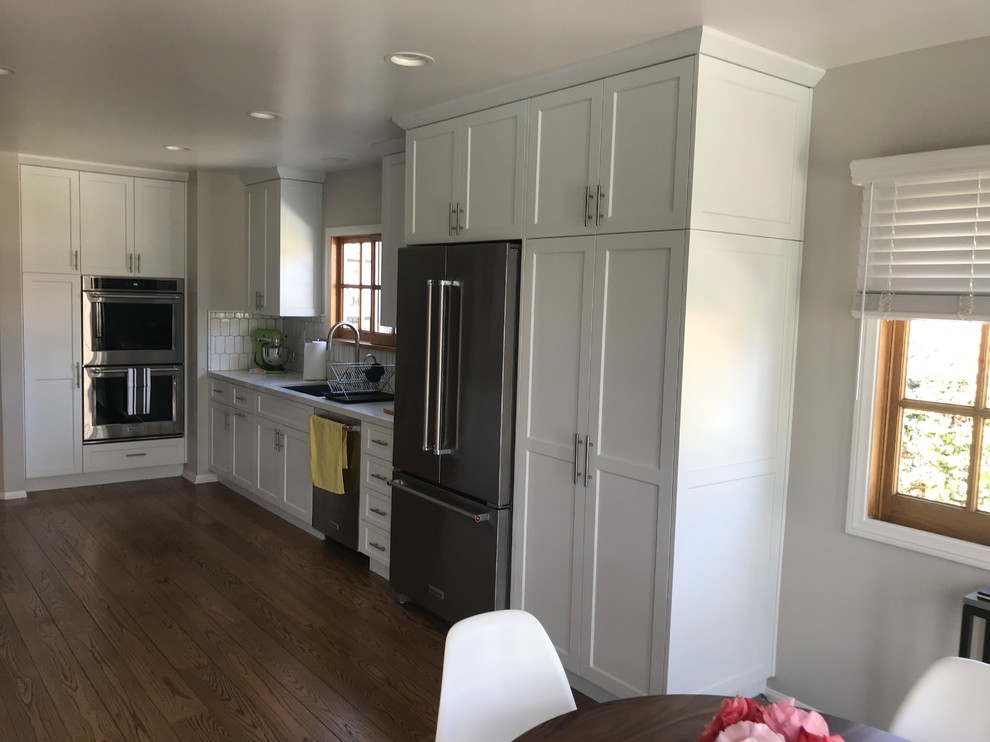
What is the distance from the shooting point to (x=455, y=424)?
11.2 ft

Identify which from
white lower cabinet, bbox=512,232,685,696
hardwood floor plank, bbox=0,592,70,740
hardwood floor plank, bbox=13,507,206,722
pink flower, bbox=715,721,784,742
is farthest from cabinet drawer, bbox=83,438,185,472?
pink flower, bbox=715,721,784,742

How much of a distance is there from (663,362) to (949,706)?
4.16 ft

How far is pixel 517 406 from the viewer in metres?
3.19

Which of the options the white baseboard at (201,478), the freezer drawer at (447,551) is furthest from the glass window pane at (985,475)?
the white baseboard at (201,478)

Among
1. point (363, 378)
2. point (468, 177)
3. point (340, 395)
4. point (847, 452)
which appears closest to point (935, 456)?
point (847, 452)

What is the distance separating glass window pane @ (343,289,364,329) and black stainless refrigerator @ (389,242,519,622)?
1.87 m

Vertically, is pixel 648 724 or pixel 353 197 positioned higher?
pixel 353 197

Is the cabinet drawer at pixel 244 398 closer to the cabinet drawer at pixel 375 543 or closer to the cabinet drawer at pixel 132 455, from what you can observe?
the cabinet drawer at pixel 132 455

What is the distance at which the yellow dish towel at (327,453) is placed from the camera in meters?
4.34

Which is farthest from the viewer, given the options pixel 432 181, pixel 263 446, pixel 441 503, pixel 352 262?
pixel 352 262

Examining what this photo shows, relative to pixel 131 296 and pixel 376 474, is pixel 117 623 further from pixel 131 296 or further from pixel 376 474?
pixel 131 296

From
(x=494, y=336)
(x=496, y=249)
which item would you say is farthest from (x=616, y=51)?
(x=494, y=336)

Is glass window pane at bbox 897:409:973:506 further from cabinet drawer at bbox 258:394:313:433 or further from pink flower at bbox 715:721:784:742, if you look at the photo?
cabinet drawer at bbox 258:394:313:433

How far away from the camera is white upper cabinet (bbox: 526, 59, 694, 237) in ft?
8.40
